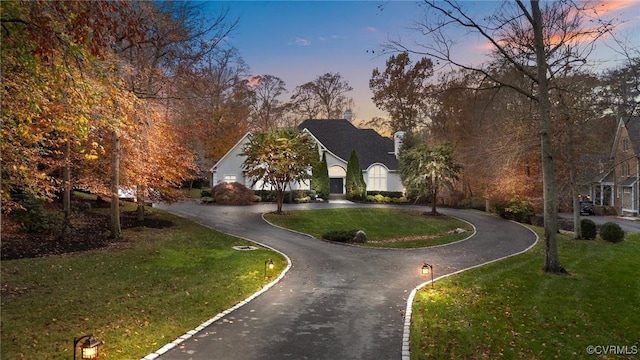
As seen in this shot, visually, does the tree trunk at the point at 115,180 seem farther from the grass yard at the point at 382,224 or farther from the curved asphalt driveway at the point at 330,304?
the grass yard at the point at 382,224

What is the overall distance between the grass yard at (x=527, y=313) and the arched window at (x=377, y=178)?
24569mm

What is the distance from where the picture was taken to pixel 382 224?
2453cm

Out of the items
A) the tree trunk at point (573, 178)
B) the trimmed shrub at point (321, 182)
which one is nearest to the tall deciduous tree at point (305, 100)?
the trimmed shrub at point (321, 182)

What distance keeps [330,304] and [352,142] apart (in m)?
32.6

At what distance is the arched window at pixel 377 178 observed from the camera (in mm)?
39000

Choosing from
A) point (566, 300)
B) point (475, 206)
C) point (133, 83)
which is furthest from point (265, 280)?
point (475, 206)

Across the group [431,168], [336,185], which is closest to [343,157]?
[336,185]

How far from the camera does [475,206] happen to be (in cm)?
3438

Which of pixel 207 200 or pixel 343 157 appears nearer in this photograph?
pixel 207 200

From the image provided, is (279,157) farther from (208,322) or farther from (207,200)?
(208,322)

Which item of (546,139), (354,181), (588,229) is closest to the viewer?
(546,139)

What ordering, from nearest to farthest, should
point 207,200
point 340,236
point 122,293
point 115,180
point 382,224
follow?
1. point 122,293
2. point 115,180
3. point 340,236
4. point 382,224
5. point 207,200

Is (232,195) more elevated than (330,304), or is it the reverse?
(232,195)

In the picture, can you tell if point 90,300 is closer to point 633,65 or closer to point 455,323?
point 455,323
